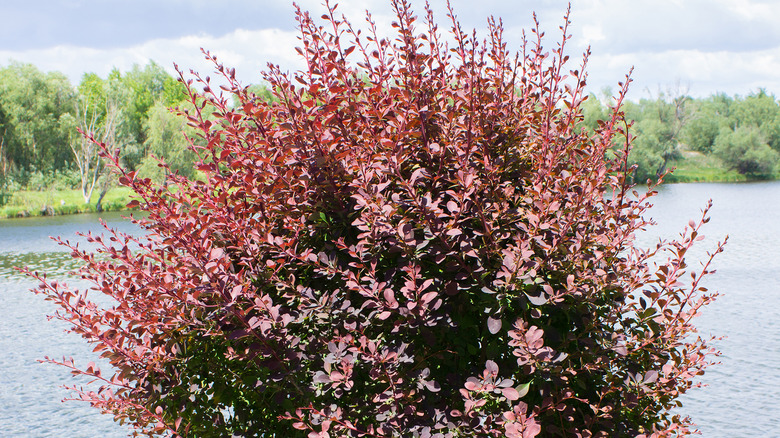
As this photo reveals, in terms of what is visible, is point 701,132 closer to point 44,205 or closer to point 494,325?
point 44,205

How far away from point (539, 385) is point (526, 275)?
1.74 ft

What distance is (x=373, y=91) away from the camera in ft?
10.2

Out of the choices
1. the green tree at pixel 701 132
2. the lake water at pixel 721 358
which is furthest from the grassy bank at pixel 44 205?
the green tree at pixel 701 132

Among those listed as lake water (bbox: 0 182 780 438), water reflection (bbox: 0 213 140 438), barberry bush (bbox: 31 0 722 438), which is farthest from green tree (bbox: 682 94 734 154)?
barberry bush (bbox: 31 0 722 438)

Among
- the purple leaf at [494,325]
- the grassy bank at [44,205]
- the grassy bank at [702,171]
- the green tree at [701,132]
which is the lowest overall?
the grassy bank at [44,205]

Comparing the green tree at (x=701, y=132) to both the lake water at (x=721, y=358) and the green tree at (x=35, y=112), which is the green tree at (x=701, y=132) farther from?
the green tree at (x=35, y=112)

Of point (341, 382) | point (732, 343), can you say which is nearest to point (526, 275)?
point (341, 382)

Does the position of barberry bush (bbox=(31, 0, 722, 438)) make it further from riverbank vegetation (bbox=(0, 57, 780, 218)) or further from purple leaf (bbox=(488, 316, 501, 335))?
riverbank vegetation (bbox=(0, 57, 780, 218))

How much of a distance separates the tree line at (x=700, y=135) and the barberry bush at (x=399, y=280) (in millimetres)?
53519

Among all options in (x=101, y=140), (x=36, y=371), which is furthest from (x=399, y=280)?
(x=101, y=140)

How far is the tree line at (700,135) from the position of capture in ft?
198

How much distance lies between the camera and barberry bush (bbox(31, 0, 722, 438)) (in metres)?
2.64

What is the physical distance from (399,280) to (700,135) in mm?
94577

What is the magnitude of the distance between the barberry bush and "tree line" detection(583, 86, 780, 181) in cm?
5352
